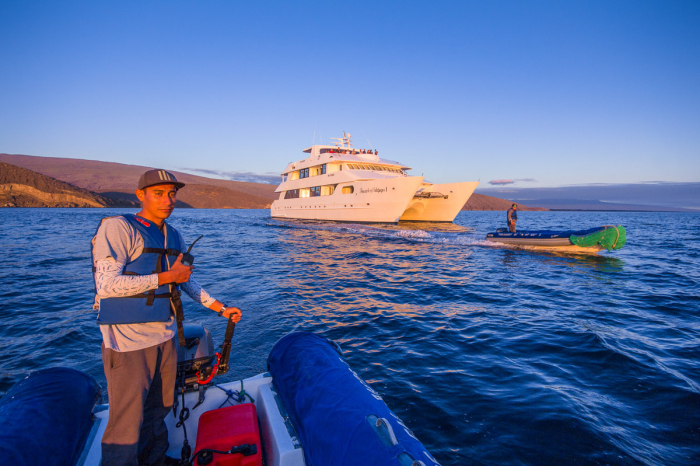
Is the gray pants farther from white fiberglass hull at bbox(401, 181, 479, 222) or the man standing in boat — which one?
white fiberglass hull at bbox(401, 181, 479, 222)

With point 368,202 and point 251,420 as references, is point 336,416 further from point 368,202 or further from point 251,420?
point 368,202

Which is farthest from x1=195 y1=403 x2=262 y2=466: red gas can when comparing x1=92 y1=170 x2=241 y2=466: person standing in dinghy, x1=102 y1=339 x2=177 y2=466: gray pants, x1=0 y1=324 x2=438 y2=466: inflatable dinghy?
x1=102 y1=339 x2=177 y2=466: gray pants

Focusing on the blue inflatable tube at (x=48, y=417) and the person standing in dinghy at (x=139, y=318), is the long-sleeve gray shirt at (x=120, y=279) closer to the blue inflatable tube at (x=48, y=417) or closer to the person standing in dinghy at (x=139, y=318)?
the person standing in dinghy at (x=139, y=318)

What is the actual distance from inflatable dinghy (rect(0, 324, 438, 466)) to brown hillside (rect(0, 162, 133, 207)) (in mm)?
104012

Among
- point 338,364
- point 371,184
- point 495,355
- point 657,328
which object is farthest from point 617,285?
point 371,184

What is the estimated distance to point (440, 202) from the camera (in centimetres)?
2669

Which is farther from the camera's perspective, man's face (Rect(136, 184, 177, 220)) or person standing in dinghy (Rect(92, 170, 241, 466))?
man's face (Rect(136, 184, 177, 220))

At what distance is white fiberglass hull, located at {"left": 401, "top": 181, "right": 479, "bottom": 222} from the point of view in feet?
80.6

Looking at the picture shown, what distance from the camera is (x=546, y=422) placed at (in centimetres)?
314

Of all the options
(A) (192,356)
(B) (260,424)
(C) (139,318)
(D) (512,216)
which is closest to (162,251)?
(C) (139,318)

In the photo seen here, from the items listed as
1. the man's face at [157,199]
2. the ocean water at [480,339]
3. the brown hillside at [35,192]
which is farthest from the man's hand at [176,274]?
the brown hillside at [35,192]

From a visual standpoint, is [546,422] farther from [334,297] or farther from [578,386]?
[334,297]

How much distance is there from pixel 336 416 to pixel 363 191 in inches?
893

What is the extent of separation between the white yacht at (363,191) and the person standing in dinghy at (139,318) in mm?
19999
